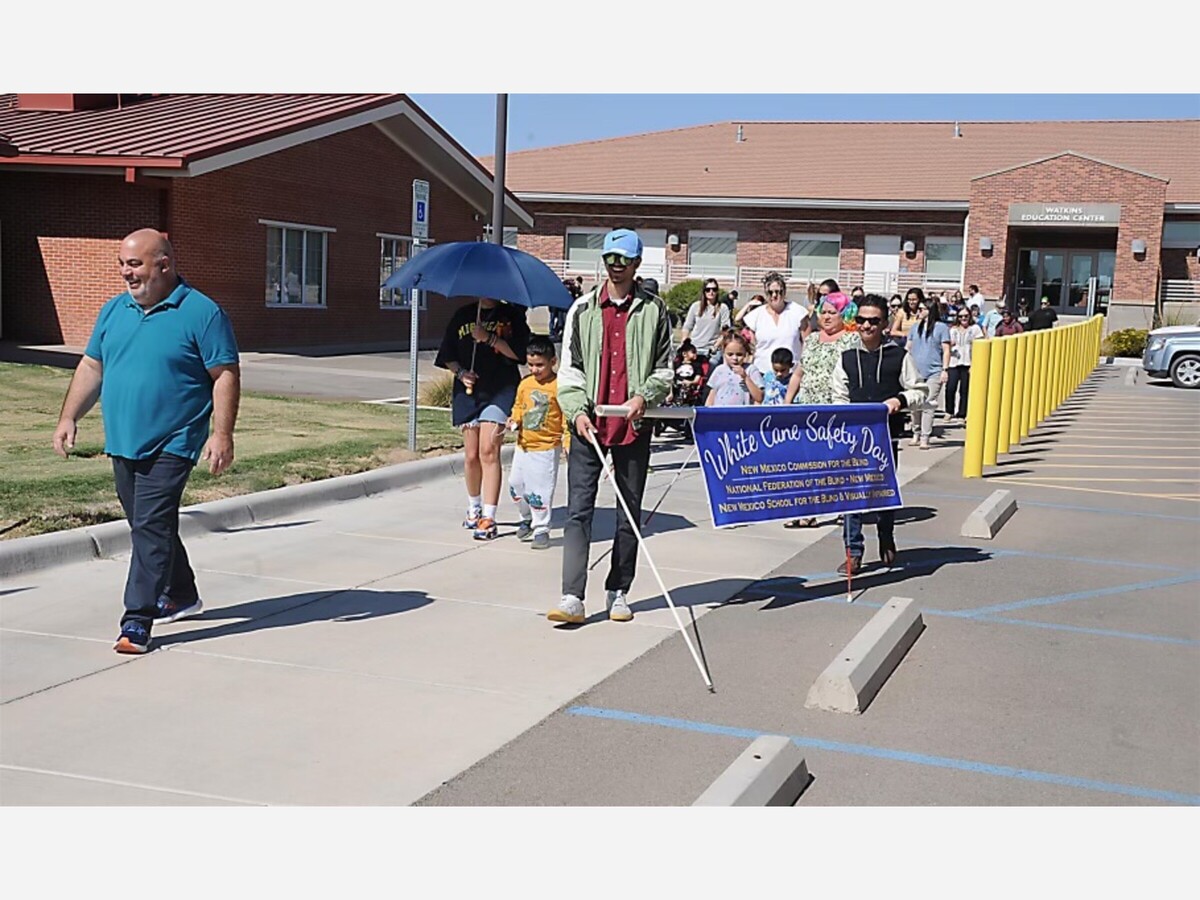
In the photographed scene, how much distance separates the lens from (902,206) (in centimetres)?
4325

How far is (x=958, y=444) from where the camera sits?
16094mm

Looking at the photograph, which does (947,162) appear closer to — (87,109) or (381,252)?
(381,252)

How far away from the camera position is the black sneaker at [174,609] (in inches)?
254

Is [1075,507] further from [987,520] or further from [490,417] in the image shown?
[490,417]

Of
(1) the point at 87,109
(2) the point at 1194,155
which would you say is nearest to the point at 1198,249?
(2) the point at 1194,155

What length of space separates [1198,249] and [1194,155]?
513 centimetres

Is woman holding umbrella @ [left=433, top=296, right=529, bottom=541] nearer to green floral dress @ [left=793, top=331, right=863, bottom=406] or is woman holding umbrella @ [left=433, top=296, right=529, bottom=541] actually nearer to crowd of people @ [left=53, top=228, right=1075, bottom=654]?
crowd of people @ [left=53, top=228, right=1075, bottom=654]

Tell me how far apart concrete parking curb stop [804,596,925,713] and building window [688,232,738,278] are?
129ft

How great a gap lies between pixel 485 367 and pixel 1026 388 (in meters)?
9.52

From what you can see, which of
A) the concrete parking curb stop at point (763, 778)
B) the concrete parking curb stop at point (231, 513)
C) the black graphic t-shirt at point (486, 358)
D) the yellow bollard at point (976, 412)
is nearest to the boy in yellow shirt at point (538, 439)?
the black graphic t-shirt at point (486, 358)

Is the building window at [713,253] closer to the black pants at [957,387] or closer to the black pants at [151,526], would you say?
the black pants at [957,387]

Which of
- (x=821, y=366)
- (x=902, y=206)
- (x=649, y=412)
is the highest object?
(x=902, y=206)

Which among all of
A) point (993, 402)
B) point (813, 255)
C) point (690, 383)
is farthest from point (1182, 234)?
point (690, 383)

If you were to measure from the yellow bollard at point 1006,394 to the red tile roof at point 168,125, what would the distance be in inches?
513
